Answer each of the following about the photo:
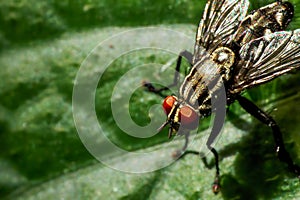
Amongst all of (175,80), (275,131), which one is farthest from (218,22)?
(275,131)

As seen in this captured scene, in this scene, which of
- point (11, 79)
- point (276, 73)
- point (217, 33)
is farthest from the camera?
point (11, 79)

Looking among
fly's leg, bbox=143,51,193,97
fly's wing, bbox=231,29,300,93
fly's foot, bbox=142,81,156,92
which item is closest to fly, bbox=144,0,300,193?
fly's wing, bbox=231,29,300,93

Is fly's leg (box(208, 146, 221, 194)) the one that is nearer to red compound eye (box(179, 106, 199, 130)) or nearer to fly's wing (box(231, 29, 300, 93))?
red compound eye (box(179, 106, 199, 130))

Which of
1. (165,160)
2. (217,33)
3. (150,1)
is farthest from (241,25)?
(165,160)

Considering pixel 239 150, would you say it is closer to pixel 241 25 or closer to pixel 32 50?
pixel 241 25

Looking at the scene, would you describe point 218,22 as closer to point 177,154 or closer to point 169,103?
point 169,103

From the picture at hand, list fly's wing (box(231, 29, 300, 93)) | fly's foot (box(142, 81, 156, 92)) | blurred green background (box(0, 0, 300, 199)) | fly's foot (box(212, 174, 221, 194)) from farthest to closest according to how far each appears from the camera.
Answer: fly's foot (box(142, 81, 156, 92)) < blurred green background (box(0, 0, 300, 199)) < fly's foot (box(212, 174, 221, 194)) < fly's wing (box(231, 29, 300, 93))

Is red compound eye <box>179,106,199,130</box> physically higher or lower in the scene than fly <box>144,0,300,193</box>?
lower
